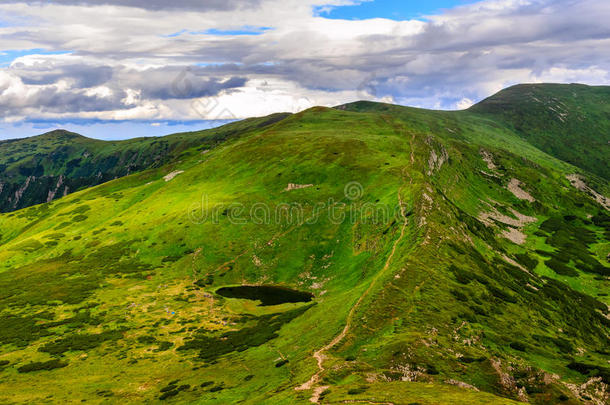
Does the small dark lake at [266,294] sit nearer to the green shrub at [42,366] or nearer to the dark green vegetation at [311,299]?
the dark green vegetation at [311,299]

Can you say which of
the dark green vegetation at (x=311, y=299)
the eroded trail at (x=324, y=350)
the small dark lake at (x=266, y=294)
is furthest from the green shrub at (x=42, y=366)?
the eroded trail at (x=324, y=350)

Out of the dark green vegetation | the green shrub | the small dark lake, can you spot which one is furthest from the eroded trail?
→ the green shrub

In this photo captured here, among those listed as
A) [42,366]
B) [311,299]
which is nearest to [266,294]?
[311,299]

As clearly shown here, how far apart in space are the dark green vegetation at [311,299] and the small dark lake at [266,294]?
784 mm

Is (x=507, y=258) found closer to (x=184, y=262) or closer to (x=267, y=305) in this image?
(x=267, y=305)

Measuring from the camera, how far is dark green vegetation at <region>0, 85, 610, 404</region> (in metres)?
48.9

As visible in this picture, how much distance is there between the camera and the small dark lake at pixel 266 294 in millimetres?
100812

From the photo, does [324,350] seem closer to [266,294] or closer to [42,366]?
[266,294]

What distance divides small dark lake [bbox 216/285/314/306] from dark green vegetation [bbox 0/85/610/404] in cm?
78

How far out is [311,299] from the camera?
98.1 metres

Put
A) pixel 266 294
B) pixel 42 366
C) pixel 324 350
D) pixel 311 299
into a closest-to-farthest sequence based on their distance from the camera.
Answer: pixel 324 350, pixel 42 366, pixel 311 299, pixel 266 294

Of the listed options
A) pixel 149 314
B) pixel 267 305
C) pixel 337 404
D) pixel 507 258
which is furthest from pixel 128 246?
pixel 507 258

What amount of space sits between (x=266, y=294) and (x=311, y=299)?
1675cm

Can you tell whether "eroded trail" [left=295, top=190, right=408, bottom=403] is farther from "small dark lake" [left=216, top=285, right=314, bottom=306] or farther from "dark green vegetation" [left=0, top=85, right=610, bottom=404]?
"small dark lake" [left=216, top=285, right=314, bottom=306]
